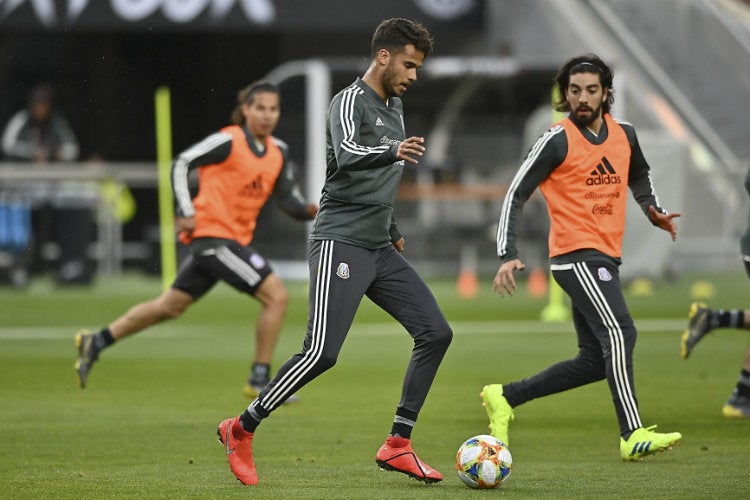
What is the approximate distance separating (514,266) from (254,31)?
67.3ft

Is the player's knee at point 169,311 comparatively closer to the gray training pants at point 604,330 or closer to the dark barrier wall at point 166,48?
the gray training pants at point 604,330

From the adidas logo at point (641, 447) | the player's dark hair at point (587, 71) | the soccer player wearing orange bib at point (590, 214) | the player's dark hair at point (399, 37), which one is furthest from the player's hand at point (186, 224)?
the adidas logo at point (641, 447)

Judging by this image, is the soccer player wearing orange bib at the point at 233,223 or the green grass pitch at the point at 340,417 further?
the soccer player wearing orange bib at the point at 233,223

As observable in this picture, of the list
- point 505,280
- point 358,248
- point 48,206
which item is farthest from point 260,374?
point 48,206

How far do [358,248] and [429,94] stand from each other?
2264 centimetres

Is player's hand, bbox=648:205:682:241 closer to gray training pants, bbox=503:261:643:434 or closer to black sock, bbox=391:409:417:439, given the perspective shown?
gray training pants, bbox=503:261:643:434

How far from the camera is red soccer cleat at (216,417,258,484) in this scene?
739cm

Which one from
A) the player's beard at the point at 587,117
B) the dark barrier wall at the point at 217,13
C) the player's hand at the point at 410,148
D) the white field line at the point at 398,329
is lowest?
the white field line at the point at 398,329

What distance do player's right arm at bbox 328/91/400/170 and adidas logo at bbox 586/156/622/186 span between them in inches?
64.0

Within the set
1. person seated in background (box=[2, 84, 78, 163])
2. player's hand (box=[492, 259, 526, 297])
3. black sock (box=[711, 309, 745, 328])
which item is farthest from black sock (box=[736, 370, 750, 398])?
person seated in background (box=[2, 84, 78, 163])

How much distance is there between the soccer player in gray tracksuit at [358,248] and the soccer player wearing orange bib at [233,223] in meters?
3.64

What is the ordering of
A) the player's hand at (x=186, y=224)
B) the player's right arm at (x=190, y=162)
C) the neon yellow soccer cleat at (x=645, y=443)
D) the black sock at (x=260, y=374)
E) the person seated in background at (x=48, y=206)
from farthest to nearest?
the person seated in background at (x=48, y=206)
the black sock at (x=260, y=374)
the player's right arm at (x=190, y=162)
the player's hand at (x=186, y=224)
the neon yellow soccer cleat at (x=645, y=443)

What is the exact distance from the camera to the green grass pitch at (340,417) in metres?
7.43

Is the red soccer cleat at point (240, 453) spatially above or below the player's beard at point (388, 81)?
below
